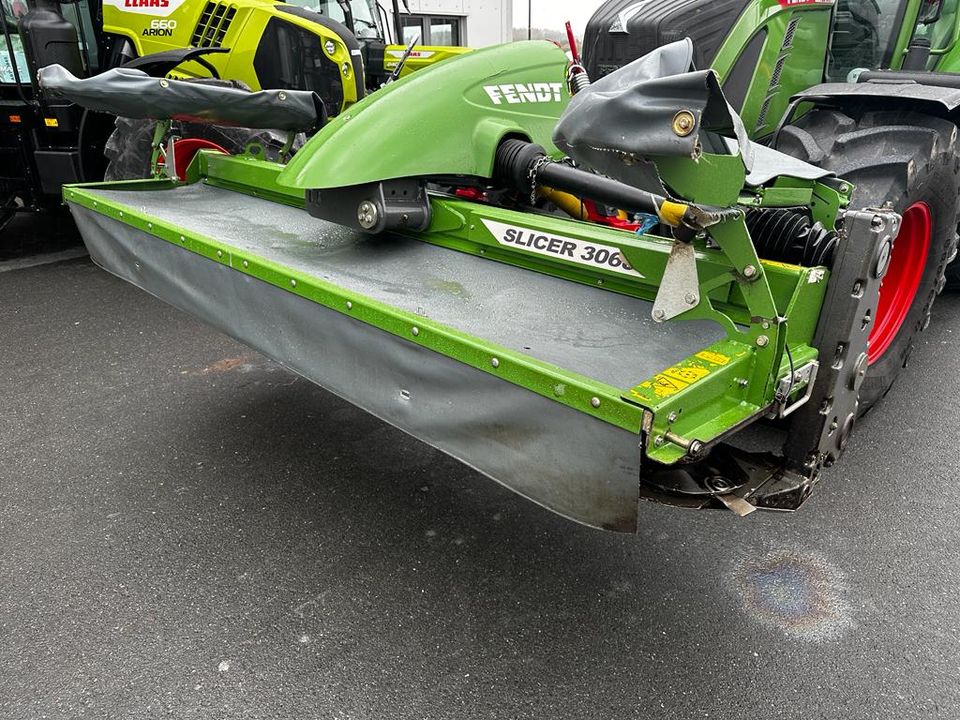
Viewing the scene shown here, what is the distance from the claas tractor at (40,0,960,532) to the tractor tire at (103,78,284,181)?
1.12 meters

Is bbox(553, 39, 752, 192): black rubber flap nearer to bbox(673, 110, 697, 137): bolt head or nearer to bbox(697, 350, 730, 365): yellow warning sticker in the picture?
bbox(673, 110, 697, 137): bolt head

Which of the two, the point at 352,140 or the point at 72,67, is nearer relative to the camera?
the point at 352,140

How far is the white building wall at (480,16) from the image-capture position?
47.4 feet

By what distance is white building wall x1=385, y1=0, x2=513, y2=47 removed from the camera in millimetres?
14461

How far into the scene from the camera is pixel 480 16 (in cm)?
1529

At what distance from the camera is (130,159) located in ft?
15.6

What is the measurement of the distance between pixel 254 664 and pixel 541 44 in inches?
102

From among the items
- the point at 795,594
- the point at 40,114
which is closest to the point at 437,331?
the point at 795,594

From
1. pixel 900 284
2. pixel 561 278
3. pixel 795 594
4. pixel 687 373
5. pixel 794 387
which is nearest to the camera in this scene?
pixel 687 373

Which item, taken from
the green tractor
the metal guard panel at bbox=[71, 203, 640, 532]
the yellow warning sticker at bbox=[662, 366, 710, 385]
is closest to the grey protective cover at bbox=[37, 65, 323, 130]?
the metal guard panel at bbox=[71, 203, 640, 532]

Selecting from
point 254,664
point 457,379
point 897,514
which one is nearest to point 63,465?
point 254,664

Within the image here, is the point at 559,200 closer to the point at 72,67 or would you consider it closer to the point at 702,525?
the point at 702,525

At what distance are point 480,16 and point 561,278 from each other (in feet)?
48.0

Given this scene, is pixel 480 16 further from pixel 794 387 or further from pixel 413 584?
pixel 794 387
